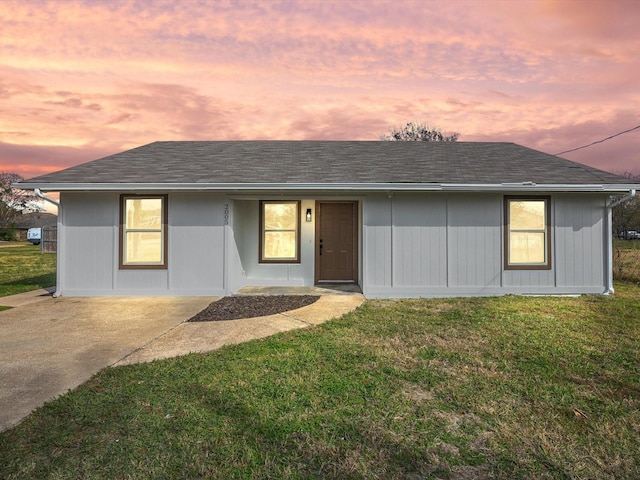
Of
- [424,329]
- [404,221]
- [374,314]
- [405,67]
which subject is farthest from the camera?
[405,67]

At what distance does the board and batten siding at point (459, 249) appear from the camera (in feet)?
27.3

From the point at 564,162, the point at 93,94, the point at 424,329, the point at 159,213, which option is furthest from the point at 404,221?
the point at 93,94

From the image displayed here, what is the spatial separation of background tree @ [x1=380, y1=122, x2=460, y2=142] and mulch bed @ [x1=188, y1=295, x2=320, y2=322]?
2450cm

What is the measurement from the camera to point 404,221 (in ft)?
27.3

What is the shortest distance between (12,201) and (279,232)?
48701 mm

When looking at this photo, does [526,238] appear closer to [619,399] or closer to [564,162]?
[564,162]

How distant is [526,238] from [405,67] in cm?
671

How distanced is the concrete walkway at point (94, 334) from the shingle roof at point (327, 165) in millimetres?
2721

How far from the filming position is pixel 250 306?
7289mm

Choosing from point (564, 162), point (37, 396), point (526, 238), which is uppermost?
point (564, 162)

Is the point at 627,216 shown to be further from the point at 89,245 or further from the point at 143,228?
the point at 89,245

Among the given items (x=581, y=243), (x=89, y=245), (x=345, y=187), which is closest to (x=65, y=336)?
(x=89, y=245)

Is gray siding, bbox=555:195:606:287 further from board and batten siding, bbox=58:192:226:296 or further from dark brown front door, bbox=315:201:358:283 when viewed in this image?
board and batten siding, bbox=58:192:226:296

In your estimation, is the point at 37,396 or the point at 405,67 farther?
the point at 405,67
